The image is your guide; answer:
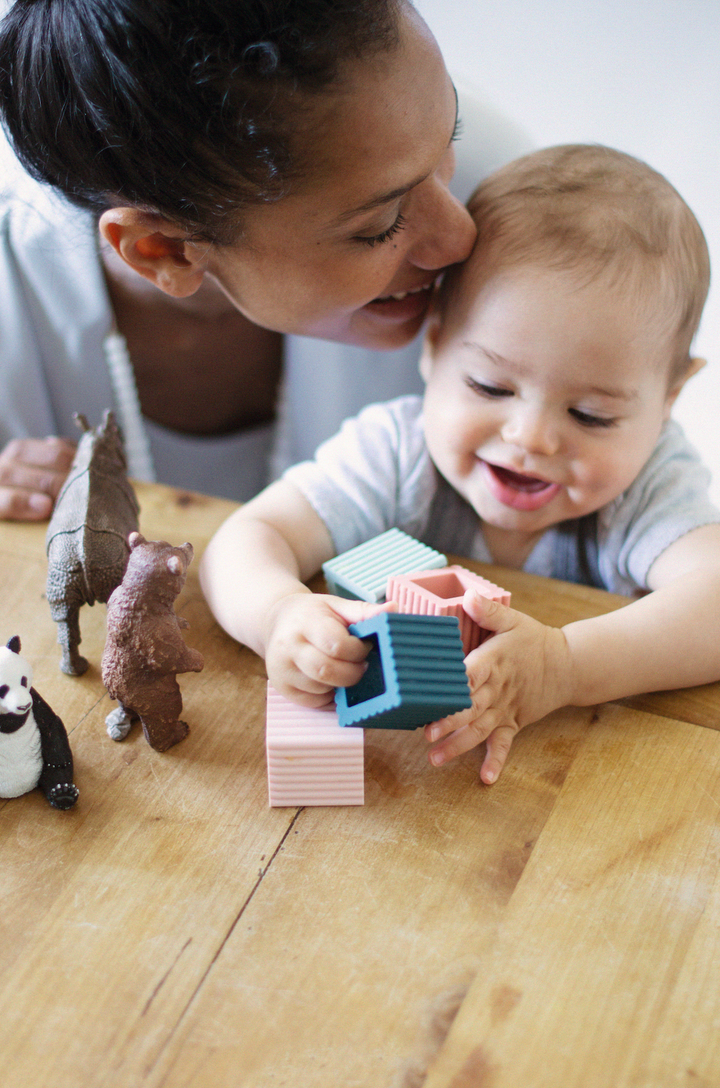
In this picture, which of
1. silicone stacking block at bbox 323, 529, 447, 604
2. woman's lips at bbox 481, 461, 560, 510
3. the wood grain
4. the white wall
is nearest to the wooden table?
the wood grain

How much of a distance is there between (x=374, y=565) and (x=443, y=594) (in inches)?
3.7

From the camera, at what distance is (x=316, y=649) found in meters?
0.61

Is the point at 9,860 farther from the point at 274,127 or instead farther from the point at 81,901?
the point at 274,127

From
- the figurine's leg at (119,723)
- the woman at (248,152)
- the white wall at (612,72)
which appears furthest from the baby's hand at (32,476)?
the white wall at (612,72)

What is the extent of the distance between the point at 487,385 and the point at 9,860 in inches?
23.0

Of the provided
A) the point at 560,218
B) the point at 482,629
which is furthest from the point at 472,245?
the point at 482,629

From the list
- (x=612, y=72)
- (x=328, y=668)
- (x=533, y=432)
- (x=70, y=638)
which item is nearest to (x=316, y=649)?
(x=328, y=668)

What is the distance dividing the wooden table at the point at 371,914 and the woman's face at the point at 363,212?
0.39 m

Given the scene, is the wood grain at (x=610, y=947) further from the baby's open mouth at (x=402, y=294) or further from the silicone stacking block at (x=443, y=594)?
the baby's open mouth at (x=402, y=294)

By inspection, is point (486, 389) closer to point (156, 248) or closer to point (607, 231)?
point (607, 231)

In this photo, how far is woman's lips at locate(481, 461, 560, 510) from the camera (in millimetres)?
871

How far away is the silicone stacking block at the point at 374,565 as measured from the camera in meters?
0.74

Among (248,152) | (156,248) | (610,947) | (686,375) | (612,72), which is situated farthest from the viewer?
(612,72)

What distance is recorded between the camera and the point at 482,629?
681 millimetres
